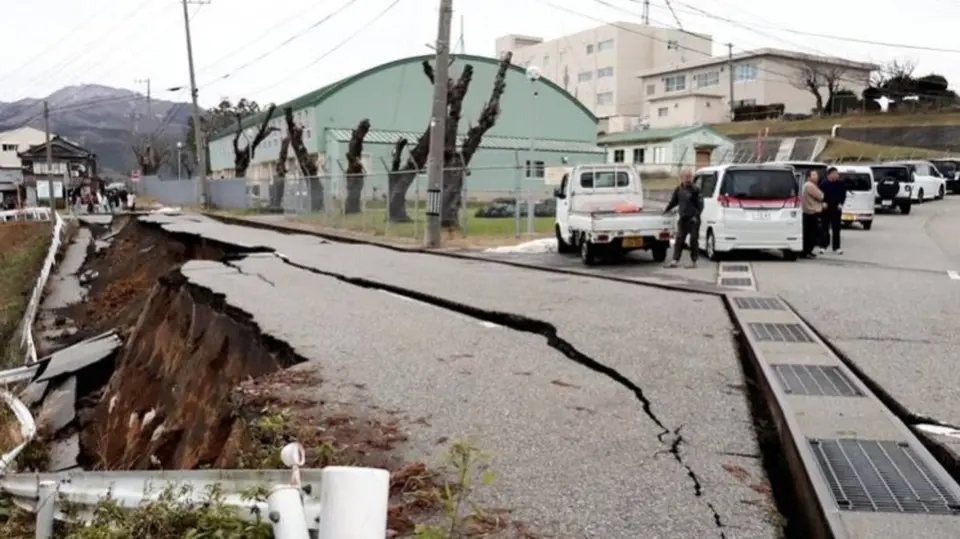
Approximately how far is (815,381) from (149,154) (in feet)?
345

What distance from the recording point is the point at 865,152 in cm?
5128

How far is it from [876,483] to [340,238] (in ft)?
73.8

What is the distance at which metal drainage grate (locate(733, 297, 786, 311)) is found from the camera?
10.4 metres

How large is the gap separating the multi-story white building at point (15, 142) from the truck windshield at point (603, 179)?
312 feet

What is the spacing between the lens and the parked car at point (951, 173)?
4131cm

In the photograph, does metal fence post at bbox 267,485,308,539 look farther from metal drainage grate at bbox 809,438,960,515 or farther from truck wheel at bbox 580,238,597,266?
truck wheel at bbox 580,238,597,266

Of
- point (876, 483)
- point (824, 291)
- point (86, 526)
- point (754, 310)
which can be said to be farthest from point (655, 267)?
point (86, 526)

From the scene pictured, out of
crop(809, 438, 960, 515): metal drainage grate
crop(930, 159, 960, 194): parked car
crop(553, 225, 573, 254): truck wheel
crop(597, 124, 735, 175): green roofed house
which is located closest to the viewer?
crop(809, 438, 960, 515): metal drainage grate

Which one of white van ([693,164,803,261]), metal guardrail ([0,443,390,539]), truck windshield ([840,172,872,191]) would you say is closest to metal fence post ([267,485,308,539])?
metal guardrail ([0,443,390,539])

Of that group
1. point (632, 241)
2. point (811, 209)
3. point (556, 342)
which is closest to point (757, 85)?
point (811, 209)

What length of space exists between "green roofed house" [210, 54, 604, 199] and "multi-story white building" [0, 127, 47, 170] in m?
55.8

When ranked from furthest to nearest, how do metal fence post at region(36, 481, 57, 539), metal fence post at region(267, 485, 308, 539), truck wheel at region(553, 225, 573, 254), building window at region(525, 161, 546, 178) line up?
building window at region(525, 161, 546, 178) → truck wheel at region(553, 225, 573, 254) → metal fence post at region(36, 481, 57, 539) → metal fence post at region(267, 485, 308, 539)

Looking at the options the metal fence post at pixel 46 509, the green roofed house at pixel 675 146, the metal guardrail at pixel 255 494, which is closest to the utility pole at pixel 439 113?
the metal guardrail at pixel 255 494

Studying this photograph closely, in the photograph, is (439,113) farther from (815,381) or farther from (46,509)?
(46,509)
